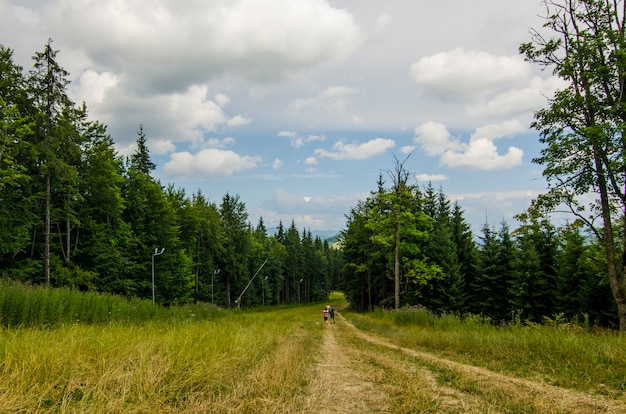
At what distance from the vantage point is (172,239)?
44219mm

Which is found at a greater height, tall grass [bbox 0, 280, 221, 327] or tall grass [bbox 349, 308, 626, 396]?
tall grass [bbox 0, 280, 221, 327]

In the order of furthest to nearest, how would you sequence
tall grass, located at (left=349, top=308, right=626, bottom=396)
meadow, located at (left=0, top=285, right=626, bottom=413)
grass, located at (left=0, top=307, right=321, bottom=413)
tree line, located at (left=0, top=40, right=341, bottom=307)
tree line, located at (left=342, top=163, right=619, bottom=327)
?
tree line, located at (left=342, top=163, right=619, bottom=327)
tree line, located at (left=0, top=40, right=341, bottom=307)
tall grass, located at (left=349, top=308, right=626, bottom=396)
meadow, located at (left=0, top=285, right=626, bottom=413)
grass, located at (left=0, top=307, right=321, bottom=413)

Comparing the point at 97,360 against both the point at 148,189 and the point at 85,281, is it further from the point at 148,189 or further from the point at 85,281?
the point at 148,189

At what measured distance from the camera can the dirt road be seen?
4.52 m

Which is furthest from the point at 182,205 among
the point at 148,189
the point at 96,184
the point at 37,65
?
the point at 37,65

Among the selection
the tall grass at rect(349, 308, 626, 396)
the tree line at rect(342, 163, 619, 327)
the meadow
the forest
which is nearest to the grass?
the meadow

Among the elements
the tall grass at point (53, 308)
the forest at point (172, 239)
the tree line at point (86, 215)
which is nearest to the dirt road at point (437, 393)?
the tall grass at point (53, 308)

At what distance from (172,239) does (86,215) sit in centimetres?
1120

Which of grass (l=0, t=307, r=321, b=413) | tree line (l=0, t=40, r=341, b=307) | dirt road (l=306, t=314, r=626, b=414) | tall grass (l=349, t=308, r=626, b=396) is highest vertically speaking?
tree line (l=0, t=40, r=341, b=307)

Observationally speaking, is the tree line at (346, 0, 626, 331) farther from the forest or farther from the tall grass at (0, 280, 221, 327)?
the tall grass at (0, 280, 221, 327)

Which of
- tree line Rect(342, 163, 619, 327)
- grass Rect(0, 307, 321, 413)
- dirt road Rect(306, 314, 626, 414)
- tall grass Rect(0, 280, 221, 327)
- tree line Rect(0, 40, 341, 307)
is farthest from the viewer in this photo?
tree line Rect(342, 163, 619, 327)

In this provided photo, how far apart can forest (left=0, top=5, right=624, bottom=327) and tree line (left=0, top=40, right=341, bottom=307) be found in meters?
0.13

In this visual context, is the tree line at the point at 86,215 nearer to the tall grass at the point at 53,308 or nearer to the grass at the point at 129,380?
the tall grass at the point at 53,308

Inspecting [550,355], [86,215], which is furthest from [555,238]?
[86,215]
